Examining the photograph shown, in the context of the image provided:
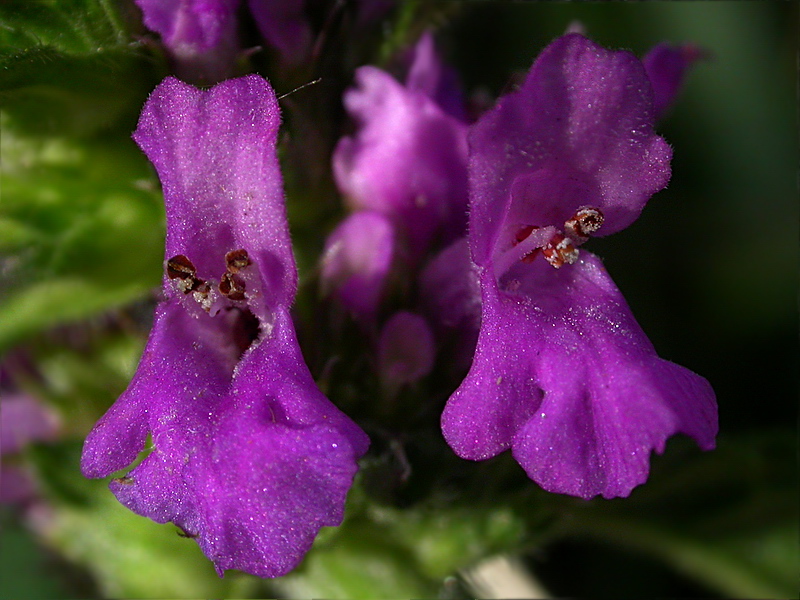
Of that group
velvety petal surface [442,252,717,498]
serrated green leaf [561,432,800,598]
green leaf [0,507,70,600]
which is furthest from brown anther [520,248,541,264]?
green leaf [0,507,70,600]

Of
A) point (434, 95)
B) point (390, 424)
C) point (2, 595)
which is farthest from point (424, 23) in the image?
point (2, 595)

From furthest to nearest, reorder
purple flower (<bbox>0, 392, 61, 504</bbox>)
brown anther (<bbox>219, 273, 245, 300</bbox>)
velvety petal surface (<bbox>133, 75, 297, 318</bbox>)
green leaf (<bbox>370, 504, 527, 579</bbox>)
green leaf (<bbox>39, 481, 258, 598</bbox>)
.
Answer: purple flower (<bbox>0, 392, 61, 504</bbox>), green leaf (<bbox>39, 481, 258, 598</bbox>), green leaf (<bbox>370, 504, 527, 579</bbox>), brown anther (<bbox>219, 273, 245, 300</bbox>), velvety petal surface (<bbox>133, 75, 297, 318</bbox>)

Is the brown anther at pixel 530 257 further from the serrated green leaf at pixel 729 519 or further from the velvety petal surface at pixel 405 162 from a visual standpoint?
the serrated green leaf at pixel 729 519

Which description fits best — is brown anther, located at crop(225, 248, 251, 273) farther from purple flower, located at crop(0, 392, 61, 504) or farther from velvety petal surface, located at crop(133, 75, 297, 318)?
purple flower, located at crop(0, 392, 61, 504)

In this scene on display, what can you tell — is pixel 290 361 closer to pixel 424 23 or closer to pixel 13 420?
pixel 424 23

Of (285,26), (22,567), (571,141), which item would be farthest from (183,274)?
(22,567)
